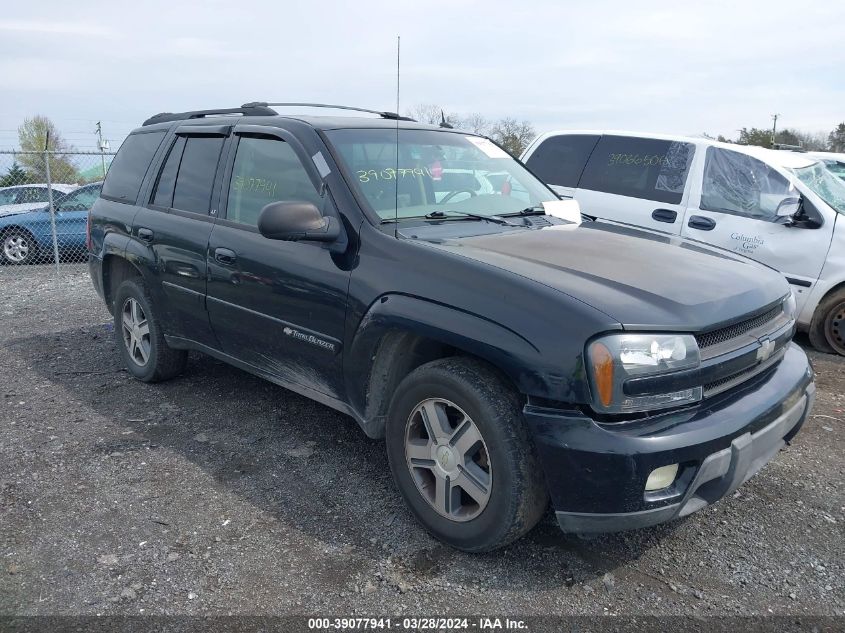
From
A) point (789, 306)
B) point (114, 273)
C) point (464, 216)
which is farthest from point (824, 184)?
point (114, 273)

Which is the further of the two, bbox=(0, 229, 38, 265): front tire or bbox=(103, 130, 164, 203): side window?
bbox=(0, 229, 38, 265): front tire

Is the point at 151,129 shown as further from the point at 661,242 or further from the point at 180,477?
the point at 661,242

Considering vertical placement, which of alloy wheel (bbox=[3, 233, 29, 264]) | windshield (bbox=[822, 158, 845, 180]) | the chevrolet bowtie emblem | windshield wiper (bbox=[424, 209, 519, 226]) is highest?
windshield (bbox=[822, 158, 845, 180])

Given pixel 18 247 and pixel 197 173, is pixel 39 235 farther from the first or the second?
pixel 197 173

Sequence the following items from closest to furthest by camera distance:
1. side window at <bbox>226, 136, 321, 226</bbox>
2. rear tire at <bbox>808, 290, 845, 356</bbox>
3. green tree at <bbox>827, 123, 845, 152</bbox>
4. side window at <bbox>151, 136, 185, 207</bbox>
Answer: side window at <bbox>226, 136, 321, 226</bbox> < side window at <bbox>151, 136, 185, 207</bbox> < rear tire at <bbox>808, 290, 845, 356</bbox> < green tree at <bbox>827, 123, 845, 152</bbox>

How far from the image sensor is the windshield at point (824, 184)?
242 inches

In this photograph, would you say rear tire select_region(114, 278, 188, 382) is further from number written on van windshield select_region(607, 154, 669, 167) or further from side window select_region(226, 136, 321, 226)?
number written on van windshield select_region(607, 154, 669, 167)

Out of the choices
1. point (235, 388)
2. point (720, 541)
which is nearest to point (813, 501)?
point (720, 541)

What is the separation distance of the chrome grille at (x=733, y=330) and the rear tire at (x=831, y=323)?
10.8ft

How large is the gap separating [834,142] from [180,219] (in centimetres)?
4009

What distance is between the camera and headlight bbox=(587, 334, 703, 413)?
248cm

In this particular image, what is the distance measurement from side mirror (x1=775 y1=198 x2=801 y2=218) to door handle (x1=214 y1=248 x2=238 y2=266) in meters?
4.60

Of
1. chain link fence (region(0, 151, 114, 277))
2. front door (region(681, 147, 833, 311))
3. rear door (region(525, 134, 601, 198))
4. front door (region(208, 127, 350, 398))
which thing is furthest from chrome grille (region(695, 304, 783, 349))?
chain link fence (region(0, 151, 114, 277))

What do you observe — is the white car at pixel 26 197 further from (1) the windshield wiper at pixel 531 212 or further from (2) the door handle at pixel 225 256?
(1) the windshield wiper at pixel 531 212
